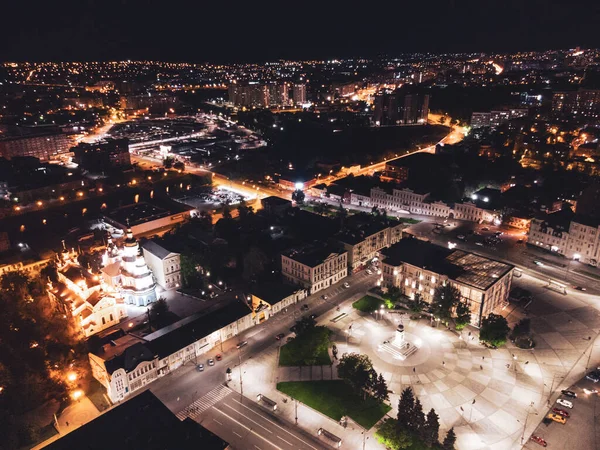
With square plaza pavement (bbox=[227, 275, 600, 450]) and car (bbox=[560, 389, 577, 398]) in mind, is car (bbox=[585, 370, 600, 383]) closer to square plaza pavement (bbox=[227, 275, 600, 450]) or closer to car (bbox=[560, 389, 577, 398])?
square plaza pavement (bbox=[227, 275, 600, 450])

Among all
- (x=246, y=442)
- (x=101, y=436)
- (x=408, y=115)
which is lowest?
(x=246, y=442)

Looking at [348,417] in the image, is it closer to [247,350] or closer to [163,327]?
[247,350]

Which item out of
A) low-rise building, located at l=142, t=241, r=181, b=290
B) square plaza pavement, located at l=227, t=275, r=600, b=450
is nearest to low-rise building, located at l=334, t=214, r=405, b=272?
square plaza pavement, located at l=227, t=275, r=600, b=450

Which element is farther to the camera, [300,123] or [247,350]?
[300,123]

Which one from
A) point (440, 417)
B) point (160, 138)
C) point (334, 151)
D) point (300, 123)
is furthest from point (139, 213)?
point (300, 123)

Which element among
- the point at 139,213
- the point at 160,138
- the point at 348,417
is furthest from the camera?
the point at 160,138

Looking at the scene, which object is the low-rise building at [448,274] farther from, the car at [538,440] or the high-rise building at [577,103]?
the high-rise building at [577,103]
